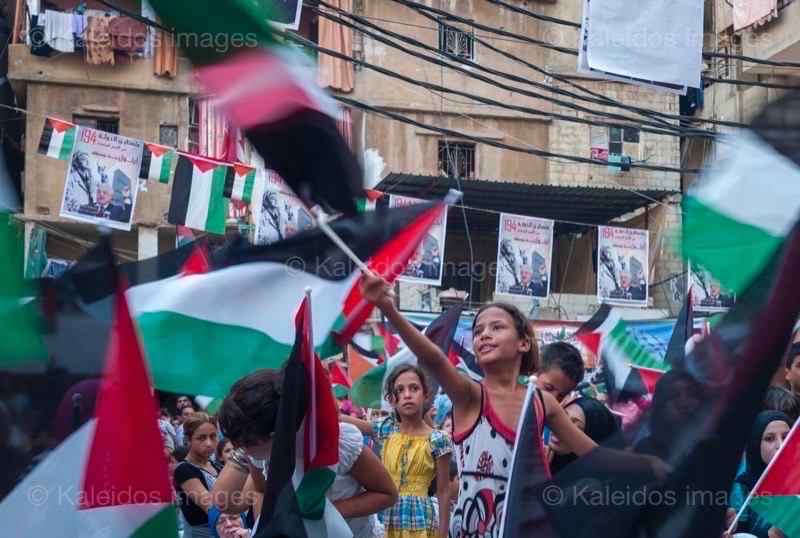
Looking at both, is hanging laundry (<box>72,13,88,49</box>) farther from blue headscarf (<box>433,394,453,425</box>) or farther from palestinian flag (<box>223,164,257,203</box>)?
blue headscarf (<box>433,394,453,425</box>)

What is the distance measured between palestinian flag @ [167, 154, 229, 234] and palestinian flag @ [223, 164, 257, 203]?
104mm

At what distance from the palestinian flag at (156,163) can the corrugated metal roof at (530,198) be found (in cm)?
745

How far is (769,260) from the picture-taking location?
13.4ft

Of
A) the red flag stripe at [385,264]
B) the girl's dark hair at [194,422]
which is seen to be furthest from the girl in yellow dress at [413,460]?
the red flag stripe at [385,264]

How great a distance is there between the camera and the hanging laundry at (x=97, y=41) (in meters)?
27.4

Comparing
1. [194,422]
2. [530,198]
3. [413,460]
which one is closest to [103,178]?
[530,198]

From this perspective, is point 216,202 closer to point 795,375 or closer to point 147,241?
point 147,241

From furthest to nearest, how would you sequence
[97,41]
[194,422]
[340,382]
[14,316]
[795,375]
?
[97,41], [340,382], [194,422], [795,375], [14,316]

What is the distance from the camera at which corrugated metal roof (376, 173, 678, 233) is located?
2566 centimetres

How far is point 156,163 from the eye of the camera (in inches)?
715

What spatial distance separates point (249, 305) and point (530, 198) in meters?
21.5

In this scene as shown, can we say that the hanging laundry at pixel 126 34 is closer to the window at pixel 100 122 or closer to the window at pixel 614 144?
the window at pixel 100 122

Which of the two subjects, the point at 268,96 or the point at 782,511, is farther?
the point at 782,511

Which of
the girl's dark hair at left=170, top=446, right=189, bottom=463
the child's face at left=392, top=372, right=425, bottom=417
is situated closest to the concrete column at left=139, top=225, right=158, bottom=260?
the girl's dark hair at left=170, top=446, right=189, bottom=463
